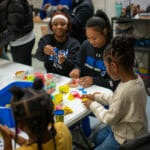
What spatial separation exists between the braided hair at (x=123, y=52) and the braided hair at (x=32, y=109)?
0.49m

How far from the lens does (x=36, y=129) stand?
0.80 meters

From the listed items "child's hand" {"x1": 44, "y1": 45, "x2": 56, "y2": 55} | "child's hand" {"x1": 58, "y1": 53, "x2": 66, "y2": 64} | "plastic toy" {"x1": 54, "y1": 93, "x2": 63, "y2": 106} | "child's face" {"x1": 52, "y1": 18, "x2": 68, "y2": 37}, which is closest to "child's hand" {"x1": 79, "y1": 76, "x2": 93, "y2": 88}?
"plastic toy" {"x1": 54, "y1": 93, "x2": 63, "y2": 106}

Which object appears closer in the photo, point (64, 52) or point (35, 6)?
point (64, 52)

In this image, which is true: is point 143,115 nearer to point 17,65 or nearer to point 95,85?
point 95,85

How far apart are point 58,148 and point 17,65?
1.44 metres

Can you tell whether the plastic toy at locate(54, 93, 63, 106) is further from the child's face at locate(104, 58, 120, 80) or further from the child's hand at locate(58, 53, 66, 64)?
the child's hand at locate(58, 53, 66, 64)

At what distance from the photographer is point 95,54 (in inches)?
73.3

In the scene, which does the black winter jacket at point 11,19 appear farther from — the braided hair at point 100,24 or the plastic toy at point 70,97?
the plastic toy at point 70,97

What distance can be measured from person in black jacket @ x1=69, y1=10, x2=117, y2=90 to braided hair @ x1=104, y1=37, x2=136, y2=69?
1.82 feet

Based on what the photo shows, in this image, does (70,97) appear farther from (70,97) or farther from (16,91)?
(16,91)

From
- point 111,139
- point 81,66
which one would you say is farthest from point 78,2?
point 111,139

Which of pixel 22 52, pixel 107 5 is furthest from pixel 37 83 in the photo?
pixel 107 5

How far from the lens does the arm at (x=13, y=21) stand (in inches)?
83.5

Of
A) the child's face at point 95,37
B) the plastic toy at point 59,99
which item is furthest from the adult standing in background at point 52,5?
the plastic toy at point 59,99
